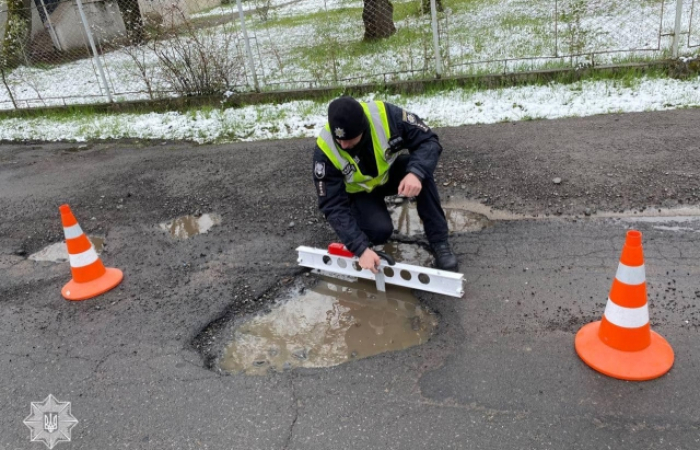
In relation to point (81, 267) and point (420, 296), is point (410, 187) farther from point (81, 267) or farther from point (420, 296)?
point (81, 267)

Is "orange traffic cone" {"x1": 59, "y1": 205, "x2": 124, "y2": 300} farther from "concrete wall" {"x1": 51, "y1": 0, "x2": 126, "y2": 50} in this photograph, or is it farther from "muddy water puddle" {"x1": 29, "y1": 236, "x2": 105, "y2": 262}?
"concrete wall" {"x1": 51, "y1": 0, "x2": 126, "y2": 50}

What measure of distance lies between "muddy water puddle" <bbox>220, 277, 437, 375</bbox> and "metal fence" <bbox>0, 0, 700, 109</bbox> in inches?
207

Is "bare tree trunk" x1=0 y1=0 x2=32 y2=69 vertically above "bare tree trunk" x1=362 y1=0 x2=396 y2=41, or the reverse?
"bare tree trunk" x1=0 y1=0 x2=32 y2=69

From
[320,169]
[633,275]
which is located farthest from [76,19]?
[633,275]

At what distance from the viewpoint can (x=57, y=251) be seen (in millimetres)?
4648

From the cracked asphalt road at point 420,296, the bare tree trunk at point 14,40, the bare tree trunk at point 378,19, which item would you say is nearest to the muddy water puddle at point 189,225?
the cracked asphalt road at point 420,296

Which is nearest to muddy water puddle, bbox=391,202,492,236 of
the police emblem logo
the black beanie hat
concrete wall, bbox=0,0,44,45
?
the police emblem logo

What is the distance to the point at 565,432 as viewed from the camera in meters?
2.32

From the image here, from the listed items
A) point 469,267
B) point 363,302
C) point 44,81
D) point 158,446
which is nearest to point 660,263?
point 469,267

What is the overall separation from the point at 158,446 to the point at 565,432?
1976 mm

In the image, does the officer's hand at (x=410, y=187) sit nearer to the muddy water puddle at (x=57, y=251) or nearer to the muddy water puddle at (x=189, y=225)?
the muddy water puddle at (x=189, y=225)

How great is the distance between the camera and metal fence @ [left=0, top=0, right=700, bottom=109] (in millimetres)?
7773

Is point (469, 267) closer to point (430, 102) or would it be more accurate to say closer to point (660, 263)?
point (660, 263)

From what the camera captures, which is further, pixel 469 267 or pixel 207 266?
pixel 207 266
